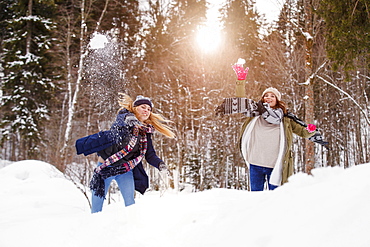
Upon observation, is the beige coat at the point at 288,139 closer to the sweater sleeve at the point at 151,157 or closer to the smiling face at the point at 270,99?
the smiling face at the point at 270,99

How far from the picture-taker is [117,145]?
3.38m

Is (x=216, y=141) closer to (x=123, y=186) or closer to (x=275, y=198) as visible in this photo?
(x=123, y=186)

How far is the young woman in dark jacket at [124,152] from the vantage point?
3287mm

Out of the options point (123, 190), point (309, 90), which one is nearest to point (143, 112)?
point (123, 190)

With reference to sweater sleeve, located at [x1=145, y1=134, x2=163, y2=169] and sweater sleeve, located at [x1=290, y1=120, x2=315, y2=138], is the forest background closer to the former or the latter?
sweater sleeve, located at [x1=290, y1=120, x2=315, y2=138]

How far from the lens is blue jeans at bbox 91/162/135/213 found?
10.9ft

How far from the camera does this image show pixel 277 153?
336 centimetres

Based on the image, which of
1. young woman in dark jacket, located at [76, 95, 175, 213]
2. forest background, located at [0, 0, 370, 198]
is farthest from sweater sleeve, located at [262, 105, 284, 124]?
forest background, located at [0, 0, 370, 198]

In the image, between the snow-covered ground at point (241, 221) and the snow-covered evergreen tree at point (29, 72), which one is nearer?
the snow-covered ground at point (241, 221)

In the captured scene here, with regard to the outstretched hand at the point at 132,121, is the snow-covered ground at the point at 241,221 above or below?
below

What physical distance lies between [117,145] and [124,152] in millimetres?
120

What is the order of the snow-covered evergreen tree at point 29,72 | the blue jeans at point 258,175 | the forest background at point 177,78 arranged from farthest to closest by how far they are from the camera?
the snow-covered evergreen tree at point 29,72 → the forest background at point 177,78 → the blue jeans at point 258,175

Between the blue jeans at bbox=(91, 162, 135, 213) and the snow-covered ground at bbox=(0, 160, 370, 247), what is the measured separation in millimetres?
412

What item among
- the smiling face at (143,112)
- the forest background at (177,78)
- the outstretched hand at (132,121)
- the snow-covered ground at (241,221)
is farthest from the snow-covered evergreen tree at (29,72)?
the snow-covered ground at (241,221)
